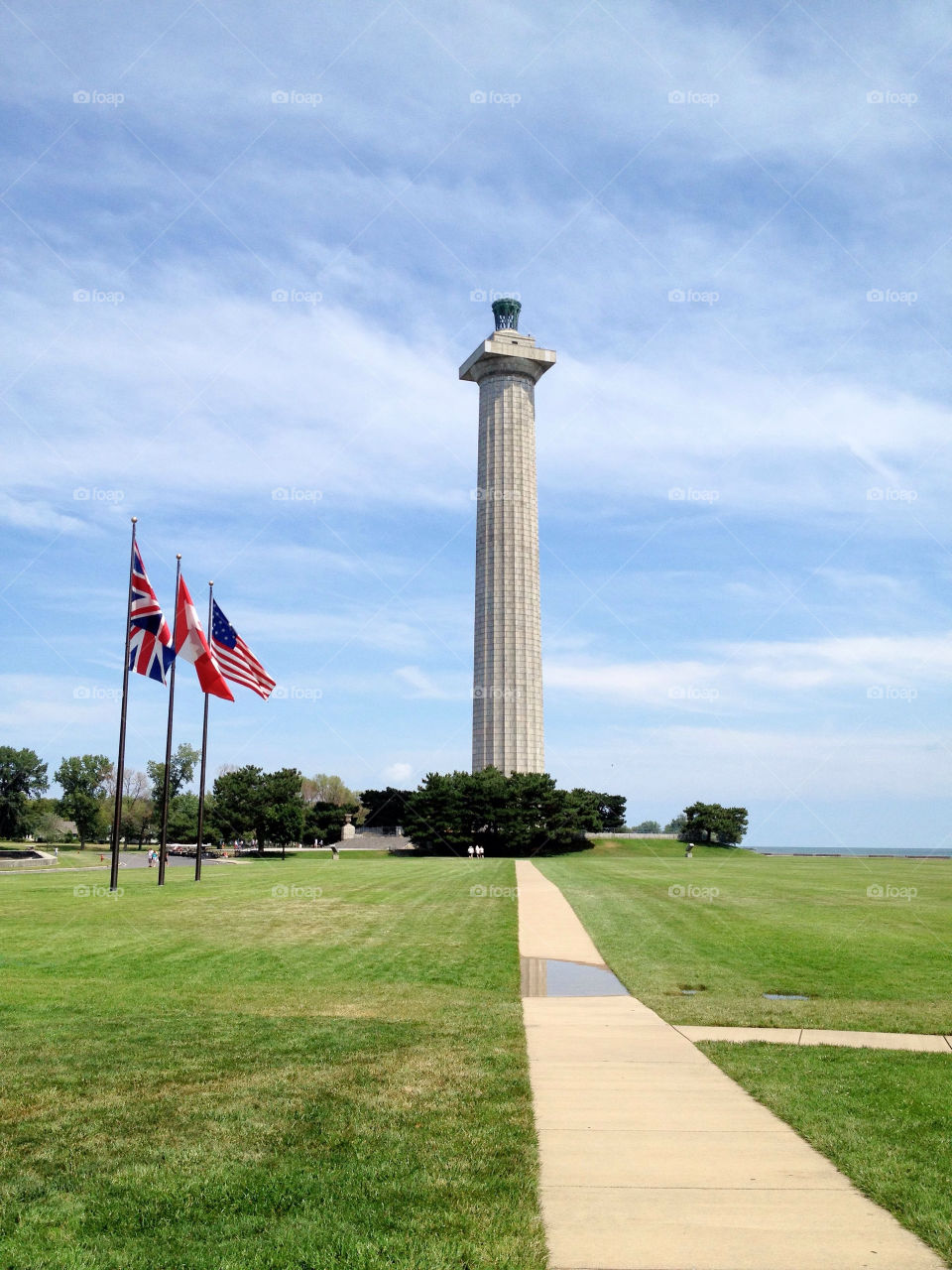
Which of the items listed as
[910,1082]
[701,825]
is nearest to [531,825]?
[701,825]

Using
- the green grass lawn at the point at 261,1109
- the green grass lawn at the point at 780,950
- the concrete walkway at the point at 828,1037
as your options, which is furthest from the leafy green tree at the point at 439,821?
the concrete walkway at the point at 828,1037

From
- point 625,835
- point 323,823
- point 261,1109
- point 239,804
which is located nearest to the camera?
point 261,1109

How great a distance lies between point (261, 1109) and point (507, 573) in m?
106

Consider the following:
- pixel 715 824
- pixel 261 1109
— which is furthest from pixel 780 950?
pixel 715 824

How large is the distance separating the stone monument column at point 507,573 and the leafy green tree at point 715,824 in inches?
701

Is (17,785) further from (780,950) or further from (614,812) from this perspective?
(780,950)

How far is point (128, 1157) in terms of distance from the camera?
7641 mm

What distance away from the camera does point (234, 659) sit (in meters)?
35.8

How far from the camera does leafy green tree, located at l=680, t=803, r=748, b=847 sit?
10725cm

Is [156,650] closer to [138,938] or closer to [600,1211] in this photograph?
[138,938]

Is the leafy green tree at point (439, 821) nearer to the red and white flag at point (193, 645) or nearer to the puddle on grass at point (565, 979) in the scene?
the red and white flag at point (193, 645)

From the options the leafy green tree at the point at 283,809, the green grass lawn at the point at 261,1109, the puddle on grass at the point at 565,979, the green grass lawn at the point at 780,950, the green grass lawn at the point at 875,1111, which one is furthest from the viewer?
the leafy green tree at the point at 283,809

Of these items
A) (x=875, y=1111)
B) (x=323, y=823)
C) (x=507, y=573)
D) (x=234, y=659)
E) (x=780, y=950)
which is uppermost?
(x=507, y=573)

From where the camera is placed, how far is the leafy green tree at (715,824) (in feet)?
352
